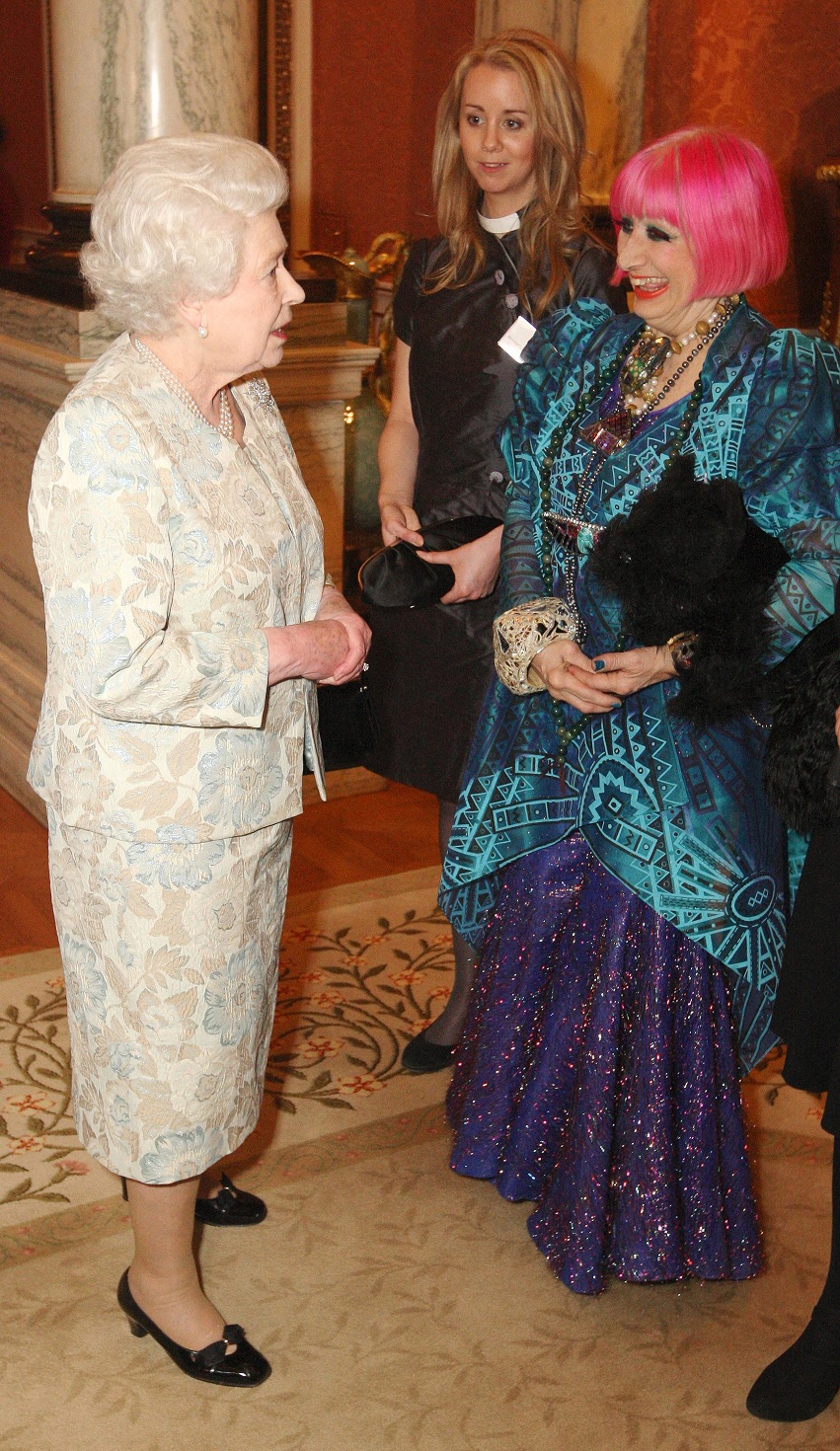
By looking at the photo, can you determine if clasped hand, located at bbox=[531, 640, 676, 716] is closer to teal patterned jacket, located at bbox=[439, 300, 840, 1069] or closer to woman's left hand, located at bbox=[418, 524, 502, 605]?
teal patterned jacket, located at bbox=[439, 300, 840, 1069]

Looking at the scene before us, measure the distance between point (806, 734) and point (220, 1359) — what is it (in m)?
1.32

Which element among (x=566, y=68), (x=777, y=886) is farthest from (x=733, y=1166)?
(x=566, y=68)

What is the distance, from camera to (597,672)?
2211 millimetres

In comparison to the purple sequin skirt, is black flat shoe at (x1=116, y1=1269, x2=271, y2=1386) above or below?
below

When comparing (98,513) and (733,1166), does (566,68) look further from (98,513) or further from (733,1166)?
(733,1166)

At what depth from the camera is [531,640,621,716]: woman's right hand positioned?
221cm

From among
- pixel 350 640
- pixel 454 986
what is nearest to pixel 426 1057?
pixel 454 986

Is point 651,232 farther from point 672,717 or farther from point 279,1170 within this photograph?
point 279,1170

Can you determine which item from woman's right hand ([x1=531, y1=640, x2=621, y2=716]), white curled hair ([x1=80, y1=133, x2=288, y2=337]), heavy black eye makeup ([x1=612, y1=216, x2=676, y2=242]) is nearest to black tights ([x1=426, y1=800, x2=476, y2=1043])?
woman's right hand ([x1=531, y1=640, x2=621, y2=716])

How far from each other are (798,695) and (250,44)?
9.08ft

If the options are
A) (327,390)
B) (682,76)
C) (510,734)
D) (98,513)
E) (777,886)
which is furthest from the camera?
(682,76)

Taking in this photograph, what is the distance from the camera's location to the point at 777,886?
7.46 feet

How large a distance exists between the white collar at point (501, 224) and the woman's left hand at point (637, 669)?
982 mm

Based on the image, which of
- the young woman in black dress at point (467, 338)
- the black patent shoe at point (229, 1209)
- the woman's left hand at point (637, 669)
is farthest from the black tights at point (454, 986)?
the woman's left hand at point (637, 669)
